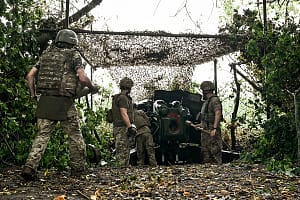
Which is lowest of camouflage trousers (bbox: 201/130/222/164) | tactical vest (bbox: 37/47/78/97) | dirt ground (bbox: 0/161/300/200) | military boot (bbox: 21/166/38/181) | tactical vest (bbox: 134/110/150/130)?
dirt ground (bbox: 0/161/300/200)

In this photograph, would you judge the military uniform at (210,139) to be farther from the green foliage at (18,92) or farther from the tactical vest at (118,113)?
the green foliage at (18,92)

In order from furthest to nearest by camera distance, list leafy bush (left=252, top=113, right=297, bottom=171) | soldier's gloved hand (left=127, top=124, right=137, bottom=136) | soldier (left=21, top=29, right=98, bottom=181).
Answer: soldier's gloved hand (left=127, top=124, right=137, bottom=136)
leafy bush (left=252, top=113, right=297, bottom=171)
soldier (left=21, top=29, right=98, bottom=181)

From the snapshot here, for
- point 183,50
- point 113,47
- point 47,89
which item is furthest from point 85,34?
point 47,89

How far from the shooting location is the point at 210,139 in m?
9.44

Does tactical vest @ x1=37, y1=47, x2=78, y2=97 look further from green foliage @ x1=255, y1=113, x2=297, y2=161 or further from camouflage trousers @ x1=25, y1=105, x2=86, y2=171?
green foliage @ x1=255, y1=113, x2=297, y2=161

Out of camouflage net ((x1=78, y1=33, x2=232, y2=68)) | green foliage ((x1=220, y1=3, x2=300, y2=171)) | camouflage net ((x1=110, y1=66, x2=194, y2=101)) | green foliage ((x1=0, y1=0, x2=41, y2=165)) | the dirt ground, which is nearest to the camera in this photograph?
the dirt ground

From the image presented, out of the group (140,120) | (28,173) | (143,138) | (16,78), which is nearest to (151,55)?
(140,120)

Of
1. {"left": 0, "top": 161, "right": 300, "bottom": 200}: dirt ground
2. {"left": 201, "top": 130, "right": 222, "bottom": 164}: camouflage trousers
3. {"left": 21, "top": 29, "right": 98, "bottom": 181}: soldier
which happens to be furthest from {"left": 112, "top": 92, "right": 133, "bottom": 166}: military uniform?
{"left": 21, "top": 29, "right": 98, "bottom": 181}: soldier

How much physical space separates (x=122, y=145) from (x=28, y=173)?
2.93 metres

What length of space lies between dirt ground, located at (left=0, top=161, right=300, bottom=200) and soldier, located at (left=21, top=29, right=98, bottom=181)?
0.44 meters

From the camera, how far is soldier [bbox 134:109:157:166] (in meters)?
9.05

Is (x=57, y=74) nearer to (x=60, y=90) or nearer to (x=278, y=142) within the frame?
(x=60, y=90)

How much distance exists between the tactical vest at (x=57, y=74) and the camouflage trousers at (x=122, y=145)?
2.49 metres

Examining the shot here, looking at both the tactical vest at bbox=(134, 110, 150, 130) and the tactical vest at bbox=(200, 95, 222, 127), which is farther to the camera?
the tactical vest at bbox=(200, 95, 222, 127)
